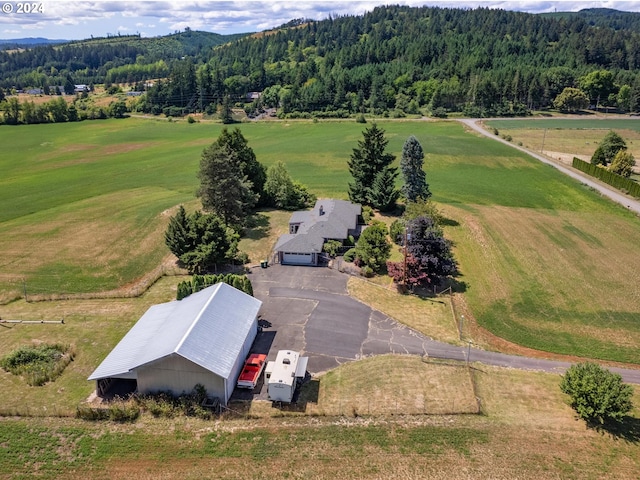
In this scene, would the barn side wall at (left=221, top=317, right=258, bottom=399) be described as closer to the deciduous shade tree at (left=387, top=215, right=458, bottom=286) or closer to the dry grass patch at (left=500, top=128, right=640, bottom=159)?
the deciduous shade tree at (left=387, top=215, right=458, bottom=286)

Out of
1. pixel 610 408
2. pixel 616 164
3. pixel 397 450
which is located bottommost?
pixel 397 450

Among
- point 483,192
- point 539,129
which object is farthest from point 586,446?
point 539,129

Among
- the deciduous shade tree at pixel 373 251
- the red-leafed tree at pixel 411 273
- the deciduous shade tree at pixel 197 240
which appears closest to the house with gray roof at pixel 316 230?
the deciduous shade tree at pixel 373 251

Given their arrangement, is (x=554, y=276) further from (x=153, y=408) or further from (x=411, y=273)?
(x=153, y=408)

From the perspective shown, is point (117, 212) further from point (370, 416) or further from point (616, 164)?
point (616, 164)

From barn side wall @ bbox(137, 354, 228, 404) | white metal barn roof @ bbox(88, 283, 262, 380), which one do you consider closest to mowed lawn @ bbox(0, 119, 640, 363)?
white metal barn roof @ bbox(88, 283, 262, 380)

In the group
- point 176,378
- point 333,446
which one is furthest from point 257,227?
point 333,446
